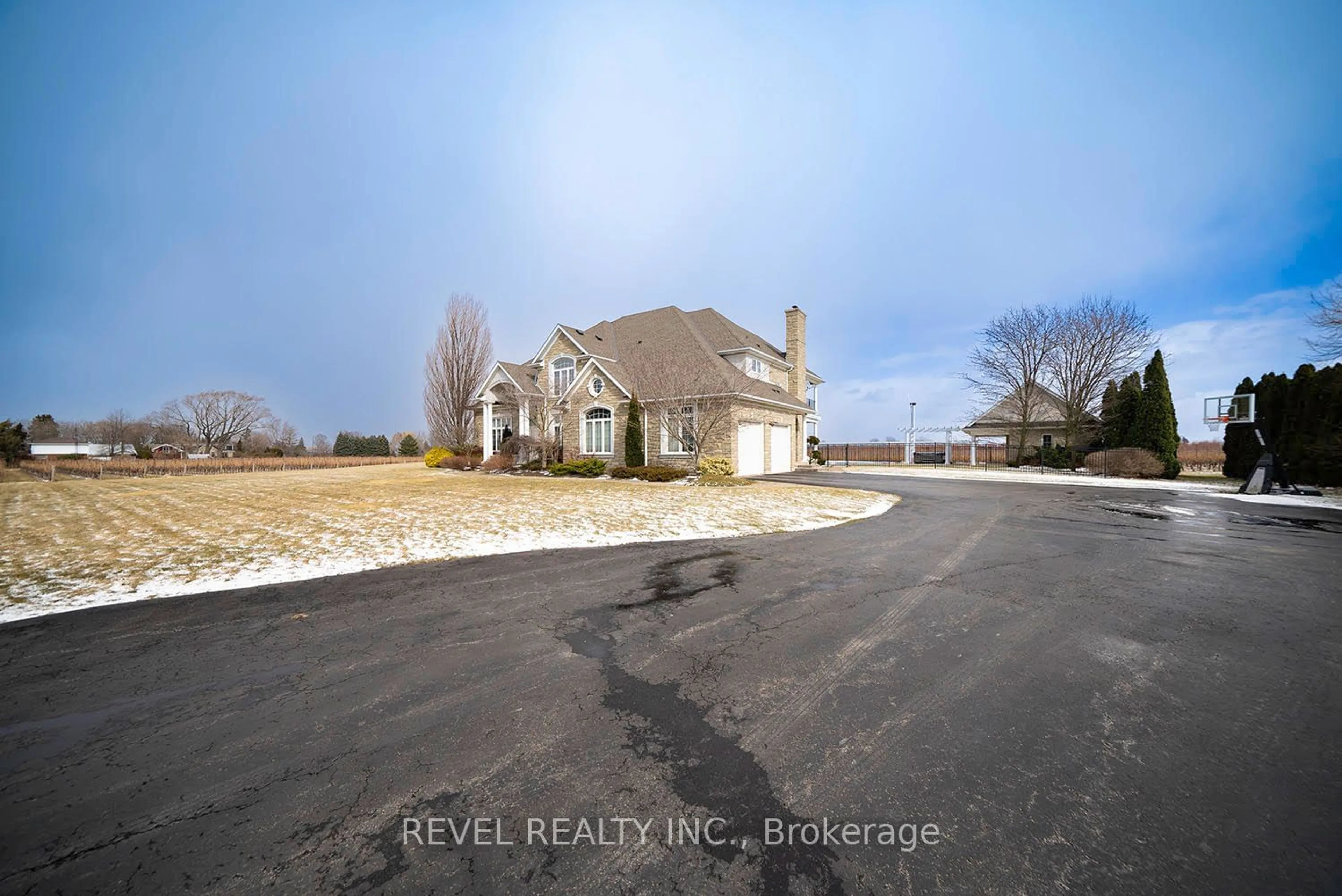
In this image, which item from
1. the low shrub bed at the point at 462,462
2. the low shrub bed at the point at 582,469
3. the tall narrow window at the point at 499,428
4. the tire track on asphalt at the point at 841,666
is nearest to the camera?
the tire track on asphalt at the point at 841,666

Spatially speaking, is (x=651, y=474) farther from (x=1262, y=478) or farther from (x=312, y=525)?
(x=1262, y=478)

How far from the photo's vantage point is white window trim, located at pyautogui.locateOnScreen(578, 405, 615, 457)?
2419 centimetres

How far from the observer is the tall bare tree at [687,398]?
69.5 ft

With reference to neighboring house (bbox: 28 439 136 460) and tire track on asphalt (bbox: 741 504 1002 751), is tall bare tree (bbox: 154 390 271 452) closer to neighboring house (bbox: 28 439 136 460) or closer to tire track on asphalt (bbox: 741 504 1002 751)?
neighboring house (bbox: 28 439 136 460)

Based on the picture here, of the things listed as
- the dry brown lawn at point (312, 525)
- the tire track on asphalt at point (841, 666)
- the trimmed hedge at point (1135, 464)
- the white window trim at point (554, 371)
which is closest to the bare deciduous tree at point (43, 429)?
the dry brown lawn at point (312, 525)

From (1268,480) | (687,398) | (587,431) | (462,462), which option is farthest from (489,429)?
(1268,480)

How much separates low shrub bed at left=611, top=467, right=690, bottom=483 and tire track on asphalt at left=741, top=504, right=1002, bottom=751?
44.4 feet

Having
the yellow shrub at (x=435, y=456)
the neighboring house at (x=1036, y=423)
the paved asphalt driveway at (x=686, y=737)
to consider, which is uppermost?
the neighboring house at (x=1036, y=423)

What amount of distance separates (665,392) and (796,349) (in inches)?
452

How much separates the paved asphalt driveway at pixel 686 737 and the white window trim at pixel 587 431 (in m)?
18.4

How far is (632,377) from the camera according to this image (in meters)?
24.6

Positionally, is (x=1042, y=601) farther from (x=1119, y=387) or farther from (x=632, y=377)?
(x=1119, y=387)

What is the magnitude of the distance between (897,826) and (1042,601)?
428cm

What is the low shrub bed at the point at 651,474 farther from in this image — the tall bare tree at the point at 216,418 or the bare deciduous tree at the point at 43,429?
the bare deciduous tree at the point at 43,429
